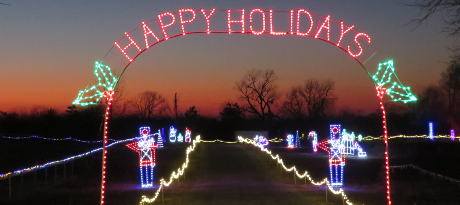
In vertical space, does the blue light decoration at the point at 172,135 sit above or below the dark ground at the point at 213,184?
above

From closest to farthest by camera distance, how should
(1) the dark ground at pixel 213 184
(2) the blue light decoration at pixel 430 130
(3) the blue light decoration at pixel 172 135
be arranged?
(1) the dark ground at pixel 213 184 < (2) the blue light decoration at pixel 430 130 < (3) the blue light decoration at pixel 172 135

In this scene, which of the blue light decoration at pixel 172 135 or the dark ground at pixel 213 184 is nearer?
the dark ground at pixel 213 184

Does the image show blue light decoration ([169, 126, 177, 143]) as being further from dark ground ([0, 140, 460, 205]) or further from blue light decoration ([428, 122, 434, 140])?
dark ground ([0, 140, 460, 205])

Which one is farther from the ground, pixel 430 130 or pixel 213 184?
pixel 430 130

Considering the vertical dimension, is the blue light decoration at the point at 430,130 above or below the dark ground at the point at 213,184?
above

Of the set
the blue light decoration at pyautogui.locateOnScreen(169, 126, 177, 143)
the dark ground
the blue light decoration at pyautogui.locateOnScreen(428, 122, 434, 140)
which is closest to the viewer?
the dark ground

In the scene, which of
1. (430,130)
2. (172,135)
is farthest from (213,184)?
(172,135)

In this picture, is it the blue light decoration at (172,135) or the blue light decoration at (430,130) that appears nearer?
the blue light decoration at (430,130)

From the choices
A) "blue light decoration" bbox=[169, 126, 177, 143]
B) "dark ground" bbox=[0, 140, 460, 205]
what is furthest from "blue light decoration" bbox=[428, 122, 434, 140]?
"blue light decoration" bbox=[169, 126, 177, 143]

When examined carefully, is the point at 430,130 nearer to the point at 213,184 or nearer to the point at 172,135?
the point at 172,135

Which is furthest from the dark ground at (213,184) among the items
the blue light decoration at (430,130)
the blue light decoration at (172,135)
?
the blue light decoration at (172,135)

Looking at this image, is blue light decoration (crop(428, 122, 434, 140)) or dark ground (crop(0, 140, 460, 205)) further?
blue light decoration (crop(428, 122, 434, 140))

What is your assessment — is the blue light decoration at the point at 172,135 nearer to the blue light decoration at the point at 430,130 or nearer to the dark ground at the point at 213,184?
the blue light decoration at the point at 430,130

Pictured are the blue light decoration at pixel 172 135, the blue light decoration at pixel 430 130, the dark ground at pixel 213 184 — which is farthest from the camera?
the blue light decoration at pixel 172 135
